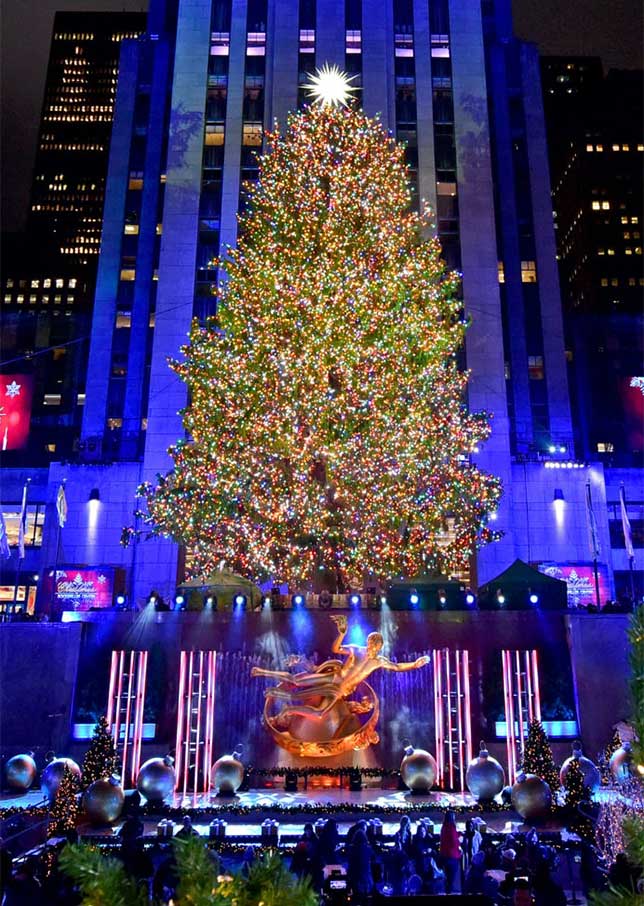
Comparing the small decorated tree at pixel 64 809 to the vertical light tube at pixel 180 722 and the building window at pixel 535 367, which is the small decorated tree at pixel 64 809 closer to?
the vertical light tube at pixel 180 722

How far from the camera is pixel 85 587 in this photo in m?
39.8

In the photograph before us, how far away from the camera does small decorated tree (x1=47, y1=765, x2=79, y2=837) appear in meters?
15.7

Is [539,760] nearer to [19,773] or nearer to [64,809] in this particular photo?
[64,809]

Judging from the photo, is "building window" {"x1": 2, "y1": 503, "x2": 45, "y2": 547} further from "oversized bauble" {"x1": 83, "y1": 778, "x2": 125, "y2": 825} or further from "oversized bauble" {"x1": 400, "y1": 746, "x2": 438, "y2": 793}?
"oversized bauble" {"x1": 400, "y1": 746, "x2": 438, "y2": 793}

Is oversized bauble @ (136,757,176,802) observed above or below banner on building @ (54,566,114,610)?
below

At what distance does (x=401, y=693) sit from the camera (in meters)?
22.5

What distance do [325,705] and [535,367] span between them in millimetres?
30076

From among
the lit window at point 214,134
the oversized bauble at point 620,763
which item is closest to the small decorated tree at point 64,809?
the oversized bauble at point 620,763

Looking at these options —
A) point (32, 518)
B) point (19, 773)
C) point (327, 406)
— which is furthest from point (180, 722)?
point (32, 518)

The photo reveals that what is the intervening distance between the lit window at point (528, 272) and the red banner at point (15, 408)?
2844cm

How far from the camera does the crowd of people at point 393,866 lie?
10.6 meters

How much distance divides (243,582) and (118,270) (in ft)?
89.7

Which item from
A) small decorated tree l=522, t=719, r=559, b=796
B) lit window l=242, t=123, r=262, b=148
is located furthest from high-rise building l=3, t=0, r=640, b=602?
small decorated tree l=522, t=719, r=559, b=796

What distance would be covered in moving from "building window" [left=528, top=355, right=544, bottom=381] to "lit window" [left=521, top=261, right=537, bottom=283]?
4884mm
